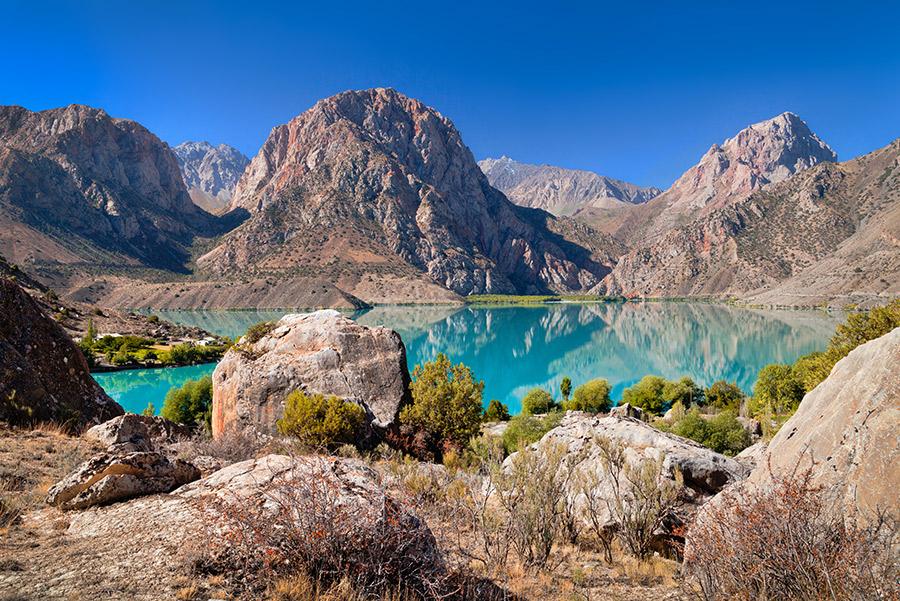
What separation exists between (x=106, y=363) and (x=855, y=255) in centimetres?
17573

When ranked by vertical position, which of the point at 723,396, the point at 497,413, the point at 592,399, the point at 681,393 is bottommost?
the point at 497,413

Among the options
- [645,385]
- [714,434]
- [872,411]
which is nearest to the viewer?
[872,411]

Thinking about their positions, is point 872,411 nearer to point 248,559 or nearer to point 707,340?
point 248,559

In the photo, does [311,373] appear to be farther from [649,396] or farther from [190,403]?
[649,396]

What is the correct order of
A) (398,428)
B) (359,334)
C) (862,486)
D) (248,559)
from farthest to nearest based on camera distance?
1. (359,334)
2. (398,428)
3. (862,486)
4. (248,559)

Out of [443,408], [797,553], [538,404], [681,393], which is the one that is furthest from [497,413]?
[797,553]

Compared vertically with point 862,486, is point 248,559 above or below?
below

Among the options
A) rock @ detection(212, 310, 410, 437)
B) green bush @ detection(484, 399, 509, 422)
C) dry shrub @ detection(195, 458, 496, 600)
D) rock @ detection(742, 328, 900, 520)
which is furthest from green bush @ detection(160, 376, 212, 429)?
rock @ detection(742, 328, 900, 520)

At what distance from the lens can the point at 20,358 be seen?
37.3ft

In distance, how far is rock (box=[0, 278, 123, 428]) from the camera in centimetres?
1064

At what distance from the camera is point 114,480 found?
618 centimetres

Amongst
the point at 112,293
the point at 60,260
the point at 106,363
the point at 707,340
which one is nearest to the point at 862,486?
the point at 106,363

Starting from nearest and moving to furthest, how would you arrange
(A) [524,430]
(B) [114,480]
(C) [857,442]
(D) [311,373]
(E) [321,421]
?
(C) [857,442]
(B) [114,480]
(E) [321,421]
(D) [311,373]
(A) [524,430]

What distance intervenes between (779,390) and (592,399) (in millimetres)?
13460
